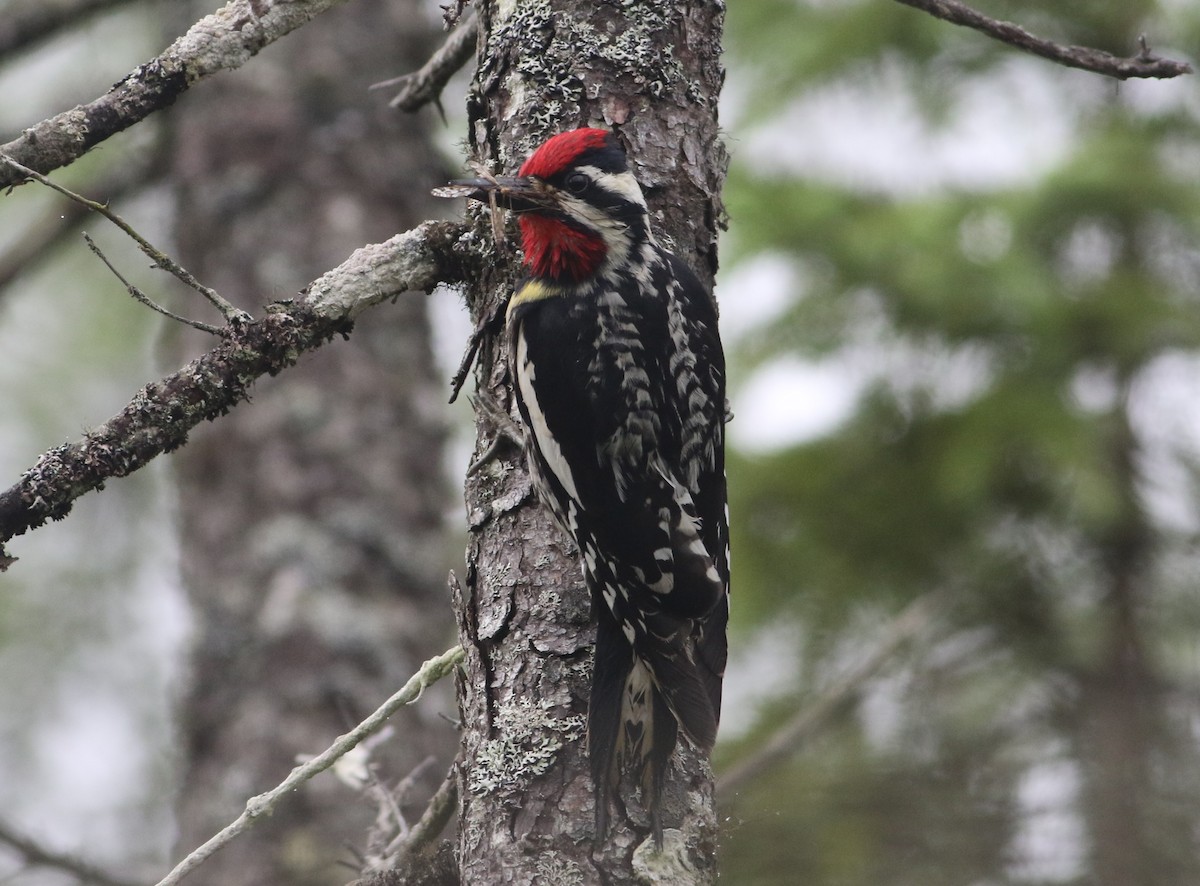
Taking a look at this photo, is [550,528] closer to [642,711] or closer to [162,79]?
[642,711]

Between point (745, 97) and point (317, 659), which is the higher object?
point (745, 97)

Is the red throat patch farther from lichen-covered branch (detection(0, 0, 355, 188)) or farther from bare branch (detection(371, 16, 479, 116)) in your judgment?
lichen-covered branch (detection(0, 0, 355, 188))

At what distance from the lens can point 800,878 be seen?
3443 millimetres

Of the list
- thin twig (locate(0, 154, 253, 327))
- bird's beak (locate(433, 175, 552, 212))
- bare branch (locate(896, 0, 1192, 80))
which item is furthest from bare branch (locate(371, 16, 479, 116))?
thin twig (locate(0, 154, 253, 327))

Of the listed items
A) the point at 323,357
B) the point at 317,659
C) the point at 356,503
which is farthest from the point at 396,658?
the point at 323,357

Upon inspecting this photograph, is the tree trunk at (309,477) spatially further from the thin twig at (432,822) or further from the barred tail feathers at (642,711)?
the barred tail feathers at (642,711)

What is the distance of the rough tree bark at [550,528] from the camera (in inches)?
88.4

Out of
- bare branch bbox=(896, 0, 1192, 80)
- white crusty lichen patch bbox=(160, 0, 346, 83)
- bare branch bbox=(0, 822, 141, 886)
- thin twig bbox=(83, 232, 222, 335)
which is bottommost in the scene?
bare branch bbox=(0, 822, 141, 886)

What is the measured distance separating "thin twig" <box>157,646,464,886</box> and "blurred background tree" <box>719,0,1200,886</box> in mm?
2024

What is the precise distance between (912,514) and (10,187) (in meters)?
3.46

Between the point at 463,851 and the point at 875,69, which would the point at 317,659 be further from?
the point at 875,69

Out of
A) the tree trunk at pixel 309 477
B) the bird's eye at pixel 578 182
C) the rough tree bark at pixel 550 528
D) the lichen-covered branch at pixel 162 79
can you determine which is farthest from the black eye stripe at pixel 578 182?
the tree trunk at pixel 309 477

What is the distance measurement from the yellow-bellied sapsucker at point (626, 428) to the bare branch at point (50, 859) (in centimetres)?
174

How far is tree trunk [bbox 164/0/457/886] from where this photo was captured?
15.4ft
